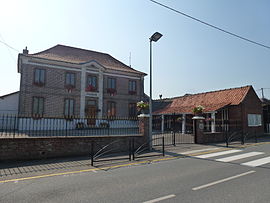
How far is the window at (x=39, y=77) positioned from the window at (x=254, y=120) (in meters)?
22.8

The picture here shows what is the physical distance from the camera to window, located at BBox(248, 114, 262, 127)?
2047cm

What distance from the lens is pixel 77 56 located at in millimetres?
23000

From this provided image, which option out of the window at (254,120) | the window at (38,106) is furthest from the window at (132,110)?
the window at (254,120)

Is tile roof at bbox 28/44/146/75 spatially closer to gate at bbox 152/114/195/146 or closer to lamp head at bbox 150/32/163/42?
gate at bbox 152/114/195/146

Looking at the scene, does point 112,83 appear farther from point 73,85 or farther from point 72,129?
point 72,129

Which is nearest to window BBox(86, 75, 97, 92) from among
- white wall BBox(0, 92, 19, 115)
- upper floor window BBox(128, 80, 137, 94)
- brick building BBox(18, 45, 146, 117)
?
brick building BBox(18, 45, 146, 117)

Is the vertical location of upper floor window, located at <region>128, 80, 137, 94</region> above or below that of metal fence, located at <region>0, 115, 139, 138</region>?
above

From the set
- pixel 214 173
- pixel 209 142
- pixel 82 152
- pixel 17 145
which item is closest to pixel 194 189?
pixel 214 173

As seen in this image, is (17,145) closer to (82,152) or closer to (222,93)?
(82,152)

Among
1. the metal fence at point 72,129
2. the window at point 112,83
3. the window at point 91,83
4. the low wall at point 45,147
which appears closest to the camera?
the low wall at point 45,147

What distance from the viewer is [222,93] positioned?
2283cm

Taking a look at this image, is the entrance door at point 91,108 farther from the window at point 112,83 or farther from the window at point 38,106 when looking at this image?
the window at point 38,106

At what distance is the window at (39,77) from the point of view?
18484 mm

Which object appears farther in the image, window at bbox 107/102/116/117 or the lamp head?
window at bbox 107/102/116/117
